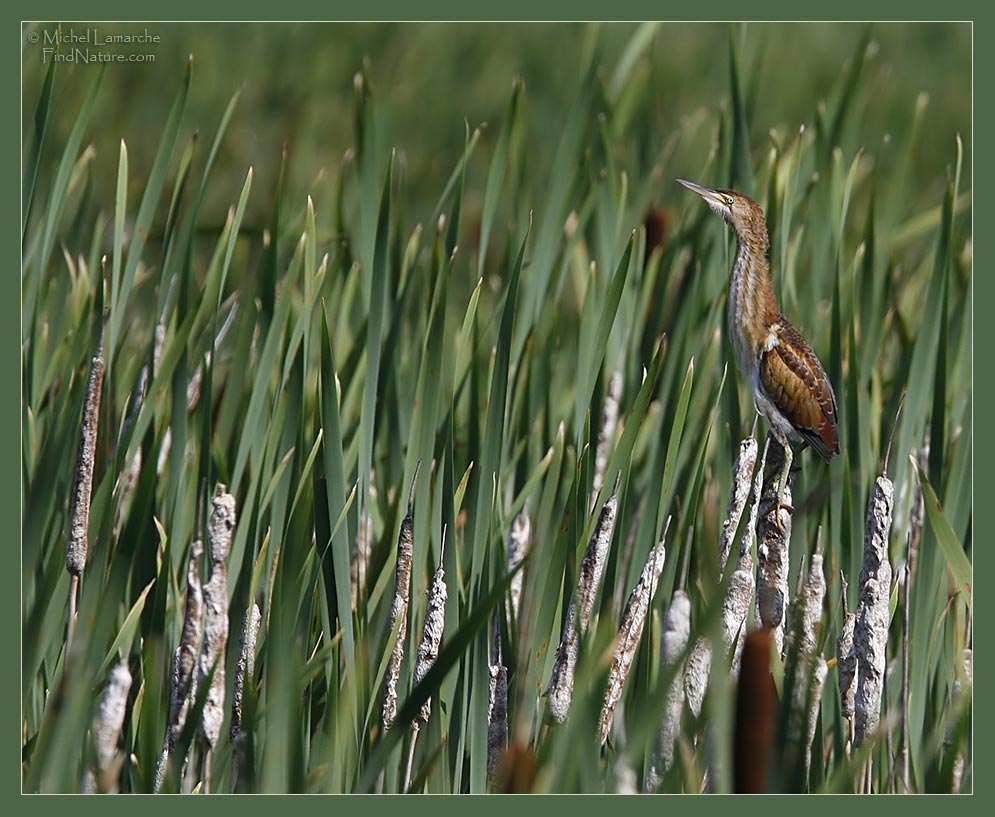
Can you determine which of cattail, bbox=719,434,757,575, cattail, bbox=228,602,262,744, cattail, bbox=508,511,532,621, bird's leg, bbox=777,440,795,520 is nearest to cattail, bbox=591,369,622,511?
cattail, bbox=508,511,532,621

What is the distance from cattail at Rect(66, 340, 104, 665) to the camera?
194 cm

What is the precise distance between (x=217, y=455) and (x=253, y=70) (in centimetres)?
131

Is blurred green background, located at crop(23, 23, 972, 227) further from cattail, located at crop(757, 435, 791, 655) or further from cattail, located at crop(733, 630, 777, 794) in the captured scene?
cattail, located at crop(733, 630, 777, 794)

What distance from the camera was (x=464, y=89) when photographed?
3.24 metres

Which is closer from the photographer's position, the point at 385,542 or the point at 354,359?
the point at 385,542

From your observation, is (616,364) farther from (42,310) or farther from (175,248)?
(42,310)

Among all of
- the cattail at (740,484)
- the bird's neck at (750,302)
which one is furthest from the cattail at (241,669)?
the bird's neck at (750,302)

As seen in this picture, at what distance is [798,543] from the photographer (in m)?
2.15

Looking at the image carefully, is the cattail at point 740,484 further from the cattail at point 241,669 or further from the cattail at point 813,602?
the cattail at point 241,669

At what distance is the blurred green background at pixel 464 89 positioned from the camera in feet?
8.84

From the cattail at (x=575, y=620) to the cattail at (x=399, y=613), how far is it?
235 mm

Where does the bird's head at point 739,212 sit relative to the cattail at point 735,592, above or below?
above

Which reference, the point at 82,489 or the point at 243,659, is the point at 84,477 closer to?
the point at 82,489

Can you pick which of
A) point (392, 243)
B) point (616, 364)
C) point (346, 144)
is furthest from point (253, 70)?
point (616, 364)
